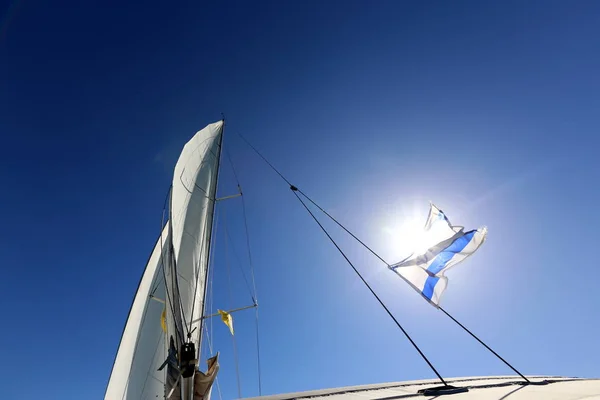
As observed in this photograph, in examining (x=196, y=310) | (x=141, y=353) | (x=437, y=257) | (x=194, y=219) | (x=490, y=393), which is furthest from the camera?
(x=141, y=353)

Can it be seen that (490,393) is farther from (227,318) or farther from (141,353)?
(141,353)

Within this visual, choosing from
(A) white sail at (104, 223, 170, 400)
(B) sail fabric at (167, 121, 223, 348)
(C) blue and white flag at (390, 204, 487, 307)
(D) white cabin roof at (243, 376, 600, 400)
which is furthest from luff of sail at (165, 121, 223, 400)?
(C) blue and white flag at (390, 204, 487, 307)

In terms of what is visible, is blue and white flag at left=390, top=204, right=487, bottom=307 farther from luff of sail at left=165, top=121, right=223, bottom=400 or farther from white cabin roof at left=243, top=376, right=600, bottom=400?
luff of sail at left=165, top=121, right=223, bottom=400

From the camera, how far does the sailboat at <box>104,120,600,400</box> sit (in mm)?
4168

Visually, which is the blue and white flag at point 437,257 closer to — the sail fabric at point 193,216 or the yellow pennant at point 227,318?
the sail fabric at point 193,216

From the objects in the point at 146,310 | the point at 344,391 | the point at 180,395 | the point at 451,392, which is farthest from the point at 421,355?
the point at 146,310

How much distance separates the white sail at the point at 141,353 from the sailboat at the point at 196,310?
3 cm

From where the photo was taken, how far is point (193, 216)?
29.9 feet

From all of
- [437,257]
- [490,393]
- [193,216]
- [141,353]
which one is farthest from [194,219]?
[490,393]

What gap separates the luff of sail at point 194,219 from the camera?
717cm

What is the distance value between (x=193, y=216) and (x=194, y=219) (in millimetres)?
113

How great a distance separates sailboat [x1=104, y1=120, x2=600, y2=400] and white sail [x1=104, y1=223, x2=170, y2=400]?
0.03 meters

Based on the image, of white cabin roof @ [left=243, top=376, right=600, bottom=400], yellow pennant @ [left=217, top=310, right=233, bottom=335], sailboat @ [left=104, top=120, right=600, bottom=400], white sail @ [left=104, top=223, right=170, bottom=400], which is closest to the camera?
white cabin roof @ [left=243, top=376, right=600, bottom=400]

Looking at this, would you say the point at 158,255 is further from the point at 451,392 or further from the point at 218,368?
the point at 451,392
